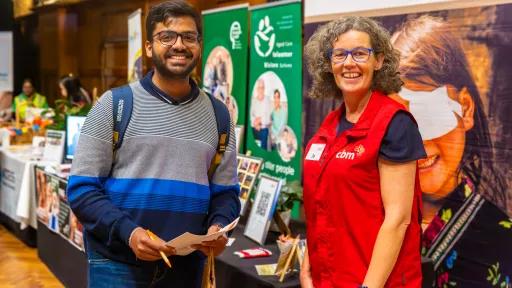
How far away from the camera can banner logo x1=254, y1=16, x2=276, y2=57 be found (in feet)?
13.0

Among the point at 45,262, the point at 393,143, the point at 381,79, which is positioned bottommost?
the point at 45,262

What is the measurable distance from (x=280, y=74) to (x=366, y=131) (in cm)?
233

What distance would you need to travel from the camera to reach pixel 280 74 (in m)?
3.84

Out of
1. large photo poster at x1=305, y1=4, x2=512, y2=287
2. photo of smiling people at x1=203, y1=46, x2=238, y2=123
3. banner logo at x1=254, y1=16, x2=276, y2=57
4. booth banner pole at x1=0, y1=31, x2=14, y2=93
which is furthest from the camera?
booth banner pole at x1=0, y1=31, x2=14, y2=93

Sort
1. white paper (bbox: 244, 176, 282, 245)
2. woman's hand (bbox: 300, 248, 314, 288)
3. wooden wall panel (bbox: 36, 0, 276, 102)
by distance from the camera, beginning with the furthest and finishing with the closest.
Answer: wooden wall panel (bbox: 36, 0, 276, 102) < white paper (bbox: 244, 176, 282, 245) < woman's hand (bbox: 300, 248, 314, 288)

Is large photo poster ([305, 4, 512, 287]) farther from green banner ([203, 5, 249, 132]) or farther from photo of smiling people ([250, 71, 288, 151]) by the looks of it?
green banner ([203, 5, 249, 132])

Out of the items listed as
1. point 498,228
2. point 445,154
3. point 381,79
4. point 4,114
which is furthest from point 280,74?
point 4,114

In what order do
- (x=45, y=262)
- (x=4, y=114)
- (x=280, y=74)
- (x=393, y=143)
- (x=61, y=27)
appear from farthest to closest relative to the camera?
(x=61, y=27) → (x=4, y=114) → (x=45, y=262) → (x=280, y=74) → (x=393, y=143)

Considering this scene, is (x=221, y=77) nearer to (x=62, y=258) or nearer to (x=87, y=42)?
(x=62, y=258)

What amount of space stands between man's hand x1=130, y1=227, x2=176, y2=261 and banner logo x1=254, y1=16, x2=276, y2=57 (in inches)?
101

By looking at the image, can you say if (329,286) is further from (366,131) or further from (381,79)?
(381,79)

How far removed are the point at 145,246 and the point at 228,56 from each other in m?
3.11

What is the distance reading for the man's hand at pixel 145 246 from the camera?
153cm

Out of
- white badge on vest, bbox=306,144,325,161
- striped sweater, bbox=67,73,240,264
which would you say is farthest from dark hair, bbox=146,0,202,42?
white badge on vest, bbox=306,144,325,161
